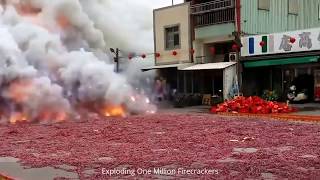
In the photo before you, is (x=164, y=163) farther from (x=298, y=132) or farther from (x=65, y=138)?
(x=298, y=132)

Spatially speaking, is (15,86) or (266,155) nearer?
(266,155)

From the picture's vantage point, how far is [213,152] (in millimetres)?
10141

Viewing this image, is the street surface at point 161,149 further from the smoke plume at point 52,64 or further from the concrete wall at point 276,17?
the concrete wall at point 276,17

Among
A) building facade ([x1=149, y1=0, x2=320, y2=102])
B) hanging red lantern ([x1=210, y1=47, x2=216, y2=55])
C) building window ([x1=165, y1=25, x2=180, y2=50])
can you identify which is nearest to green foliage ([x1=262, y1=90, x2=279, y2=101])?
building facade ([x1=149, y1=0, x2=320, y2=102])

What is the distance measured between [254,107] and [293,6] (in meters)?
11.1

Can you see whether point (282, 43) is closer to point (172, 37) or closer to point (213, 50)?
point (213, 50)

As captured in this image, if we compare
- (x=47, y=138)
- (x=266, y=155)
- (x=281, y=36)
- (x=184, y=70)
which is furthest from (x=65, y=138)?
(x=184, y=70)

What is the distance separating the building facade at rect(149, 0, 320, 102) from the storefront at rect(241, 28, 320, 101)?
596 millimetres

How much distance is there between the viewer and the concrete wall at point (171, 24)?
3147cm

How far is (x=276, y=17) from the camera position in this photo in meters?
30.3

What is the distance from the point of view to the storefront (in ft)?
82.9

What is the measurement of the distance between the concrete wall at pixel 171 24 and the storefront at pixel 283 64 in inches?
168

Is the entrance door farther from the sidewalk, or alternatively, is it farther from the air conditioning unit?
the air conditioning unit

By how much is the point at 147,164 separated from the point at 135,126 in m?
6.33
